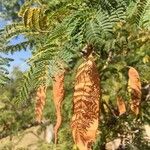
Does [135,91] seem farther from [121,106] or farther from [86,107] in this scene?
[86,107]

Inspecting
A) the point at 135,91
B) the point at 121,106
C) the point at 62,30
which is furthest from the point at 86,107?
the point at 121,106

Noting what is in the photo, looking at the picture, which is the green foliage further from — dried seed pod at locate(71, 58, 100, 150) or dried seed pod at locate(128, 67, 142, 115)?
dried seed pod at locate(128, 67, 142, 115)

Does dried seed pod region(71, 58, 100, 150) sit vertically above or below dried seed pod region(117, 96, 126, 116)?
below

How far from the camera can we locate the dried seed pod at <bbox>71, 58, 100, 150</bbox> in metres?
1.43

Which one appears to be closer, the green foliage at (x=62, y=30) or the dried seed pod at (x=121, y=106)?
the green foliage at (x=62, y=30)

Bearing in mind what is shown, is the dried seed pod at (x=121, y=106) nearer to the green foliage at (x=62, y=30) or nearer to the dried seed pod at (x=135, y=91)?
the dried seed pod at (x=135, y=91)

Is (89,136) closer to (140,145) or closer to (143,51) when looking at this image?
(143,51)

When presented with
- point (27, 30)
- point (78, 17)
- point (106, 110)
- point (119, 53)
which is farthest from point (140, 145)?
point (78, 17)

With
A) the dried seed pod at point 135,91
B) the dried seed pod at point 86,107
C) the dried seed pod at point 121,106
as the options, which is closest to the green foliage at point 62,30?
the dried seed pod at point 86,107

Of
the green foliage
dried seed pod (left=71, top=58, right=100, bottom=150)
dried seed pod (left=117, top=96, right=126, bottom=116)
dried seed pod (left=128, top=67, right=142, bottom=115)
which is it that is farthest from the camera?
dried seed pod (left=117, top=96, right=126, bottom=116)

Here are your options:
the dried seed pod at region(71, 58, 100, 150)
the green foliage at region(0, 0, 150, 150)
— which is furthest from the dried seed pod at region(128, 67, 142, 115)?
the dried seed pod at region(71, 58, 100, 150)

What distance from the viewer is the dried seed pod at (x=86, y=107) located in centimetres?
143

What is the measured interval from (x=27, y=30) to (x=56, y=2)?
0.92 ft

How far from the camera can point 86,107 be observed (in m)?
1.45
